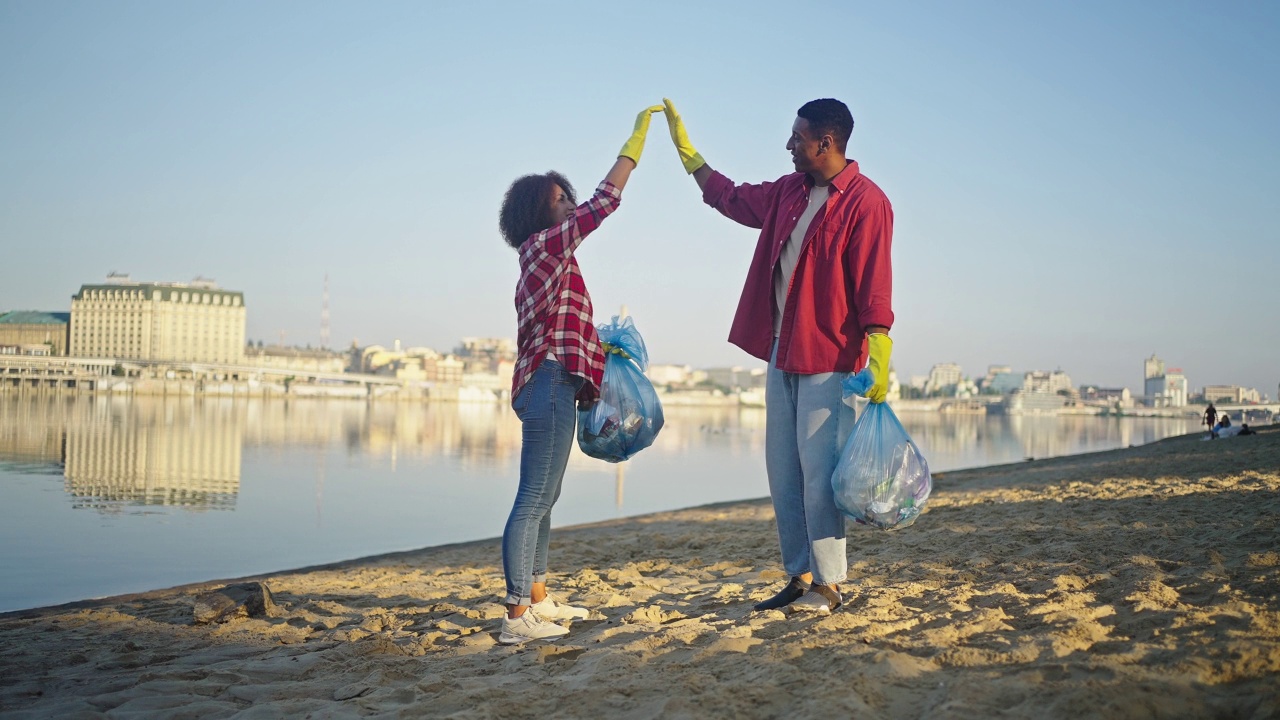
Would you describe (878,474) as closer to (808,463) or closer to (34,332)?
(808,463)

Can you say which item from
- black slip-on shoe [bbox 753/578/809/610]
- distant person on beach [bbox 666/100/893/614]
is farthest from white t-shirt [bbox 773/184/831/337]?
black slip-on shoe [bbox 753/578/809/610]

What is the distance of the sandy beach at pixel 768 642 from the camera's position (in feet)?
7.07

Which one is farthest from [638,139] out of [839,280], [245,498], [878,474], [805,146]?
[245,498]

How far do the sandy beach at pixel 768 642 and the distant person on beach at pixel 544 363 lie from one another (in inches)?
8.7

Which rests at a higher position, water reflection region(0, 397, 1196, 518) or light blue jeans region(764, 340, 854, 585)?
light blue jeans region(764, 340, 854, 585)

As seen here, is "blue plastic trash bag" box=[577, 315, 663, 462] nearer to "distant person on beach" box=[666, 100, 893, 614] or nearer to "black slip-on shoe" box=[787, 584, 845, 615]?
"distant person on beach" box=[666, 100, 893, 614]

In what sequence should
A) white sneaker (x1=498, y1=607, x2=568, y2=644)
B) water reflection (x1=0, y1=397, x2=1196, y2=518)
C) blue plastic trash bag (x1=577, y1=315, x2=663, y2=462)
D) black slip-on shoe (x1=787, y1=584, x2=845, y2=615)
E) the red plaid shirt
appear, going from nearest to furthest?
black slip-on shoe (x1=787, y1=584, x2=845, y2=615), white sneaker (x1=498, y1=607, x2=568, y2=644), the red plaid shirt, blue plastic trash bag (x1=577, y1=315, x2=663, y2=462), water reflection (x1=0, y1=397, x2=1196, y2=518)

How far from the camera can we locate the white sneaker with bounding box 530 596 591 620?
11.6ft

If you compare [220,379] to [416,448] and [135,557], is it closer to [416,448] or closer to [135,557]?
[416,448]

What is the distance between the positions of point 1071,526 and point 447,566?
4267 mm

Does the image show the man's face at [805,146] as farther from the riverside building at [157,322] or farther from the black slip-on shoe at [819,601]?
the riverside building at [157,322]

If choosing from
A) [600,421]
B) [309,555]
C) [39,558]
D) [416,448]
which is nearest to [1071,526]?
[600,421]

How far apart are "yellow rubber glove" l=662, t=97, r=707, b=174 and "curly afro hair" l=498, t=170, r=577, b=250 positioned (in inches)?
26.6

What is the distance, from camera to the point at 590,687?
8.25 feet
